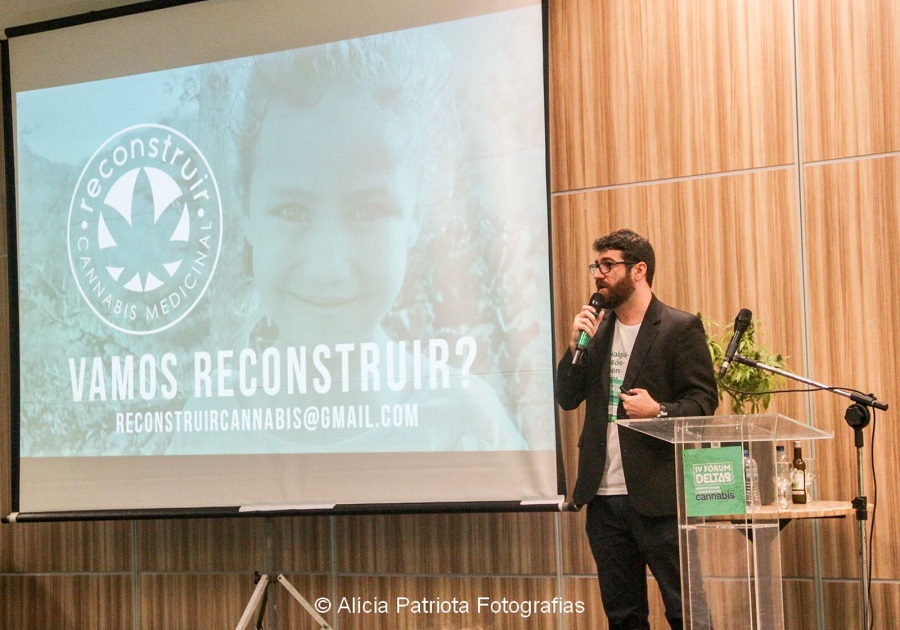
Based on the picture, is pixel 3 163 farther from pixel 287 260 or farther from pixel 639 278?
pixel 639 278

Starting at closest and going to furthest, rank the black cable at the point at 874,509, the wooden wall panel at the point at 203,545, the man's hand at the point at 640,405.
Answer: the man's hand at the point at 640,405 < the black cable at the point at 874,509 < the wooden wall panel at the point at 203,545

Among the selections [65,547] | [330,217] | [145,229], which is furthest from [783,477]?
[65,547]

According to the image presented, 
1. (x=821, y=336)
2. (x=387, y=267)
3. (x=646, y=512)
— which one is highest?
(x=387, y=267)

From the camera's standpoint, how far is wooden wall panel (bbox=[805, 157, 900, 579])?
354 centimetres

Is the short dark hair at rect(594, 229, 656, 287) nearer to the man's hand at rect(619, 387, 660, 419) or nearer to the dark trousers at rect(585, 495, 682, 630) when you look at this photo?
the man's hand at rect(619, 387, 660, 419)

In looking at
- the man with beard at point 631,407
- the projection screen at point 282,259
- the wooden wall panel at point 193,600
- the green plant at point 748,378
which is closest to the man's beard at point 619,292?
the man with beard at point 631,407

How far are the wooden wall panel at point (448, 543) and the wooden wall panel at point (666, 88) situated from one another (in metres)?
1.50

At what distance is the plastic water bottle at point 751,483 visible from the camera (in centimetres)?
226

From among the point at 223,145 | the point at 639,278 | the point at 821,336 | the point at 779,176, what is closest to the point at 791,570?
the point at 821,336

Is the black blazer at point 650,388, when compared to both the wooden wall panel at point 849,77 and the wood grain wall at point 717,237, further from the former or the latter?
the wooden wall panel at point 849,77

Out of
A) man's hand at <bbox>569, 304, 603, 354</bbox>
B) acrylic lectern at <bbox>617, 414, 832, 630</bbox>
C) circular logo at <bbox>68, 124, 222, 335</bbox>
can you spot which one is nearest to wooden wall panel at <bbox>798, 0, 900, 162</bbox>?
man's hand at <bbox>569, 304, 603, 354</bbox>

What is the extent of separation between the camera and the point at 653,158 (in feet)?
12.9

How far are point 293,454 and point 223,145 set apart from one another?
1.49 metres

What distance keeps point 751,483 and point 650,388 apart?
96 centimetres
